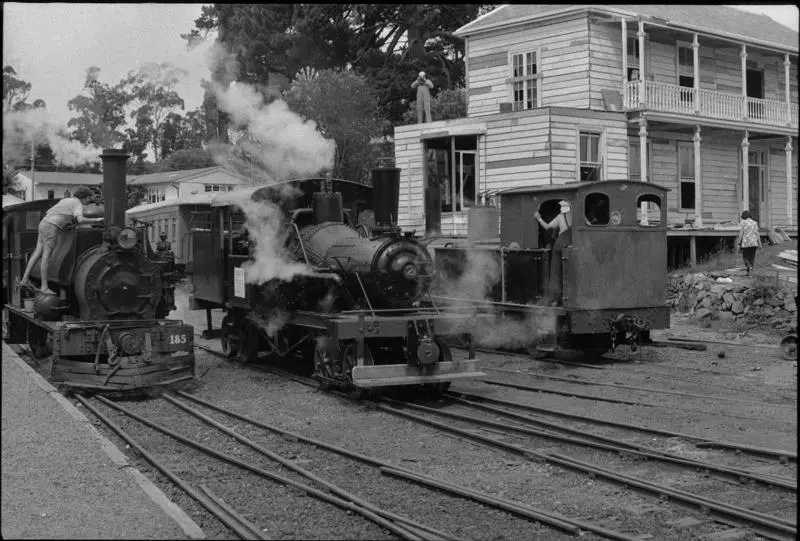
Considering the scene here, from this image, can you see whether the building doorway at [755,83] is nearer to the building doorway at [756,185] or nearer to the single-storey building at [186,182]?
the building doorway at [756,185]

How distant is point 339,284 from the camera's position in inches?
430

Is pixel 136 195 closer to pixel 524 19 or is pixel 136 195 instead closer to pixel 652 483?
pixel 524 19

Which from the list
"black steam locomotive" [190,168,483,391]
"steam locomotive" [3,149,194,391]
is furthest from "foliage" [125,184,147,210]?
"steam locomotive" [3,149,194,391]

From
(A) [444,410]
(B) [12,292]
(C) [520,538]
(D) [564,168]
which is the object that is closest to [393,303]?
(A) [444,410]

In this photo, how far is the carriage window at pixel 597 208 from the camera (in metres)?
13.4

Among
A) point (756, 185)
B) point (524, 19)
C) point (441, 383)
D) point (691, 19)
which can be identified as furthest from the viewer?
point (756, 185)

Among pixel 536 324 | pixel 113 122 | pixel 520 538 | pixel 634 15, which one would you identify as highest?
pixel 634 15

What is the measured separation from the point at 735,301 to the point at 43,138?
13.2 m

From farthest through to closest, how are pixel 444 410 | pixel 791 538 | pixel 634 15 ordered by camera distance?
pixel 634 15
pixel 444 410
pixel 791 538

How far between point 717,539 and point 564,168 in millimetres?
16758

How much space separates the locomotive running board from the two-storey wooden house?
10.9m

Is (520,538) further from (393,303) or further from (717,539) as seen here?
(393,303)

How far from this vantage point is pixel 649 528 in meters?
5.79

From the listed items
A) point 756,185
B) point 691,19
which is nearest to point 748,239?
point 691,19
